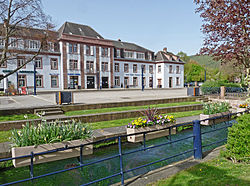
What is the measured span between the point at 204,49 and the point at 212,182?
7.15 meters

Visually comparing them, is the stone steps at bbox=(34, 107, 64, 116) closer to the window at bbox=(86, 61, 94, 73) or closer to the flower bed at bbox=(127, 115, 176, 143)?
the flower bed at bbox=(127, 115, 176, 143)

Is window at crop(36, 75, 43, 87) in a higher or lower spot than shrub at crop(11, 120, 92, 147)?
higher

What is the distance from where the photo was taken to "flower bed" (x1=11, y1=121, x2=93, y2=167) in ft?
16.3

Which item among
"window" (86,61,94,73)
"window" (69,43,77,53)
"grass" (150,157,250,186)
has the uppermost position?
"window" (69,43,77,53)

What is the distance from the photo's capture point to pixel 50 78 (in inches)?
1438

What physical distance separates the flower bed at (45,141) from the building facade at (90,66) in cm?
2591

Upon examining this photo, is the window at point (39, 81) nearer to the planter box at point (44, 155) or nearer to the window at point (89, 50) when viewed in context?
the window at point (89, 50)

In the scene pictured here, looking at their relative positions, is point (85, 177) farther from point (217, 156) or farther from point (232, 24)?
point (232, 24)

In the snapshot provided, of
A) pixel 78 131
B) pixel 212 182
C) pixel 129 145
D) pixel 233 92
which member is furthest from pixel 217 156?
pixel 233 92

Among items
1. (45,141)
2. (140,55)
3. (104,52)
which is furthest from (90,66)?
(45,141)

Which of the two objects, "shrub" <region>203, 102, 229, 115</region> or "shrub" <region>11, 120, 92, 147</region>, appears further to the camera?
"shrub" <region>203, 102, 229, 115</region>

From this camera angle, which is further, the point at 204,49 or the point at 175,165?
the point at 204,49

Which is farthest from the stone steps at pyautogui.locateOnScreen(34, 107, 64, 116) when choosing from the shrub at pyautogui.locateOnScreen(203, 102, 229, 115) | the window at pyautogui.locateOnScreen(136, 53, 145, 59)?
the window at pyautogui.locateOnScreen(136, 53, 145, 59)

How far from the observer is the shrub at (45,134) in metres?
5.14
